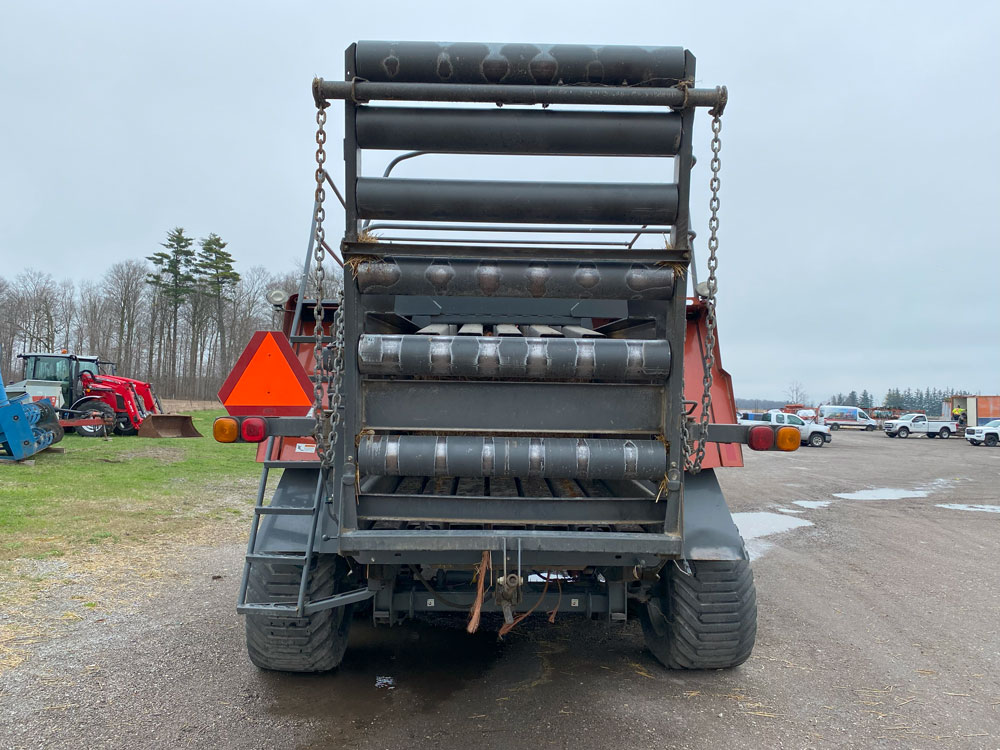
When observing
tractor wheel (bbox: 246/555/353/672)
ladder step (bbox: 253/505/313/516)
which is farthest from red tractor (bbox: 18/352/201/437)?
ladder step (bbox: 253/505/313/516)

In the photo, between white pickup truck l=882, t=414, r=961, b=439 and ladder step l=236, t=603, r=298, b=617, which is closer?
ladder step l=236, t=603, r=298, b=617

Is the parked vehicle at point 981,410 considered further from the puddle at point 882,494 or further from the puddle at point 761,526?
the puddle at point 761,526

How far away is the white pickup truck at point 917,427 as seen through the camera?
41.7 meters

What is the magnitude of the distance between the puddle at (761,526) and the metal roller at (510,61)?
6.09m

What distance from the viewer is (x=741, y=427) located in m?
3.27

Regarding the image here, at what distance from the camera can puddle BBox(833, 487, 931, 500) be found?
1342 cm

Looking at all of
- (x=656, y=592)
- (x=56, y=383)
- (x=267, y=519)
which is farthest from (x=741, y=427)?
(x=56, y=383)

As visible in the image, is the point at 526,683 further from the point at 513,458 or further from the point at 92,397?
the point at 92,397

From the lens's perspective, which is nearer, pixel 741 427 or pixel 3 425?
pixel 741 427

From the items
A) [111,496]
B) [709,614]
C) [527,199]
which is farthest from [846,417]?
[527,199]

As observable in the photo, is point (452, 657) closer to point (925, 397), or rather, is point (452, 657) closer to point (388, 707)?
point (388, 707)

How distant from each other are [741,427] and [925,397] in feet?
414

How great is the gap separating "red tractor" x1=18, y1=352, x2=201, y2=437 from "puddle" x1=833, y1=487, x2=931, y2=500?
59.6ft

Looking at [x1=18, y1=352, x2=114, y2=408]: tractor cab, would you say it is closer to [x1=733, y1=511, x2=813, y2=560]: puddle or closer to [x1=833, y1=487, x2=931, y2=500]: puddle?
[x1=733, y1=511, x2=813, y2=560]: puddle
